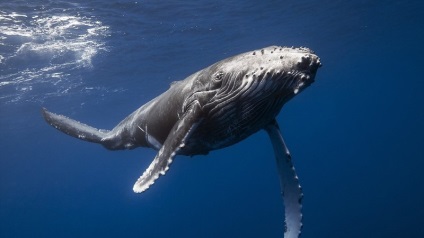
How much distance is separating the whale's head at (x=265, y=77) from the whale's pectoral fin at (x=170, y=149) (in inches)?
11.4

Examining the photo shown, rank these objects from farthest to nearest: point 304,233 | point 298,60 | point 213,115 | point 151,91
→ point 151,91 < point 304,233 < point 213,115 < point 298,60

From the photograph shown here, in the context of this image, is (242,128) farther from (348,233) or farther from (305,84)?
(348,233)

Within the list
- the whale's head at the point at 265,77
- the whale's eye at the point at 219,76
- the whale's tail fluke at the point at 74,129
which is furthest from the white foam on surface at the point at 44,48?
the whale's head at the point at 265,77

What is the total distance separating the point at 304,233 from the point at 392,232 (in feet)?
28.9

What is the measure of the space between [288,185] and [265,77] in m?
2.13

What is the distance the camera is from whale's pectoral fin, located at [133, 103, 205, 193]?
171 inches

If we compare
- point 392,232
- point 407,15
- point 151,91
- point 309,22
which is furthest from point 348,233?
point 151,91

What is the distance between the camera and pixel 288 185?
545cm

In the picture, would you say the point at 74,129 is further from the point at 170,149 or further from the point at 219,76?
the point at 219,76

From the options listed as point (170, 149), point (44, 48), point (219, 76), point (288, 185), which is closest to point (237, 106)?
point (219, 76)

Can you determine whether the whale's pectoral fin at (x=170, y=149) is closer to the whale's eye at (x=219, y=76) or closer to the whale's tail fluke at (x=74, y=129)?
the whale's eye at (x=219, y=76)

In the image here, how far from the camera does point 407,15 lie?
33.5 metres

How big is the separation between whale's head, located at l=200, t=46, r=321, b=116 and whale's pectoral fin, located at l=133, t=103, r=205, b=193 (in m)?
0.29

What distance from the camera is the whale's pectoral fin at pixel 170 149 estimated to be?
4.34 m
